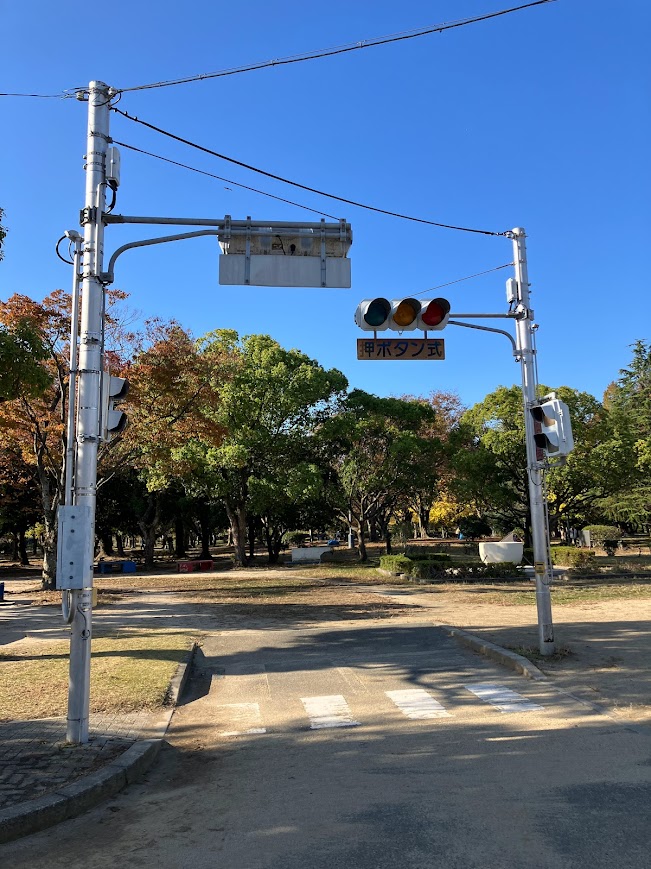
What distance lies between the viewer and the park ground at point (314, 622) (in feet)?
26.3

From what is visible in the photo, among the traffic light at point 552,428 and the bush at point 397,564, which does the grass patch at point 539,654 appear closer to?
the traffic light at point 552,428

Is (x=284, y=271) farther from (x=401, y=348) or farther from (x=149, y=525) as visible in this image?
(x=149, y=525)

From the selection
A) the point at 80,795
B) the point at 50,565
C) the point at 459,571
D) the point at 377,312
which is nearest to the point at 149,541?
the point at 50,565

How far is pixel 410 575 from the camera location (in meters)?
26.3

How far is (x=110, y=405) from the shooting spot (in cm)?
636

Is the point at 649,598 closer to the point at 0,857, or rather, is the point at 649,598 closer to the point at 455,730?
the point at 455,730

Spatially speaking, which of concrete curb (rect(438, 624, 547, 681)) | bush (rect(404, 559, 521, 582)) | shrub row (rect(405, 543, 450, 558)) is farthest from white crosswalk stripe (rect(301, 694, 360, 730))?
shrub row (rect(405, 543, 450, 558))

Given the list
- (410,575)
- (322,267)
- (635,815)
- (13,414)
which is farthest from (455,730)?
(410,575)

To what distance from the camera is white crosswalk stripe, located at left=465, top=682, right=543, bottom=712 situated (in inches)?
286

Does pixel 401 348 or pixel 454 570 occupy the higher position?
pixel 401 348

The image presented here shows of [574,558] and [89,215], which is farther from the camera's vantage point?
[574,558]

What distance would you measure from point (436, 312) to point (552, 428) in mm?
2556

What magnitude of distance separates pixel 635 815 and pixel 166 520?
46.3 m

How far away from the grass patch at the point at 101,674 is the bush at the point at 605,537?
3231 centimetres
